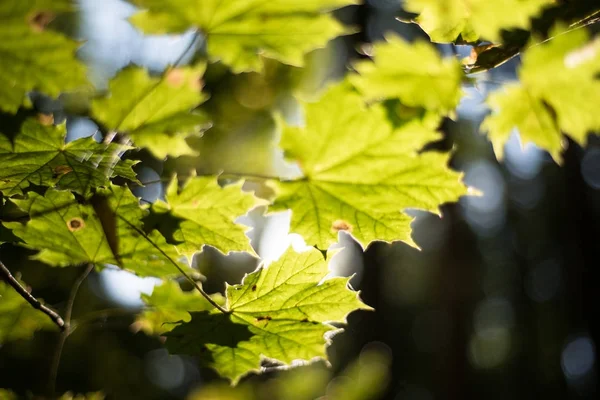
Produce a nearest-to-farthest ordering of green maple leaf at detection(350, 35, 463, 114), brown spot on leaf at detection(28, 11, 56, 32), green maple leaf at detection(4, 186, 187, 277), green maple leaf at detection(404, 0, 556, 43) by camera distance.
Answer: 1. brown spot on leaf at detection(28, 11, 56, 32)
2. green maple leaf at detection(404, 0, 556, 43)
3. green maple leaf at detection(350, 35, 463, 114)
4. green maple leaf at detection(4, 186, 187, 277)

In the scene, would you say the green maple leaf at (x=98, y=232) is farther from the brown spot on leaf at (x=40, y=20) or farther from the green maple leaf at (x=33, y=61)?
the brown spot on leaf at (x=40, y=20)

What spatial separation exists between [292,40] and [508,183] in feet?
63.8

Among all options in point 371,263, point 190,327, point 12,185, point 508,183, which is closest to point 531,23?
point 190,327

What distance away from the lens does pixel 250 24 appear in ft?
3.82

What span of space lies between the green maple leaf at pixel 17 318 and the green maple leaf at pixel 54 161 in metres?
0.76

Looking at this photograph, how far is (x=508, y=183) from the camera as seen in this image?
18.7 metres

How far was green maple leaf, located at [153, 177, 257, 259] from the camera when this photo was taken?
1400 mm

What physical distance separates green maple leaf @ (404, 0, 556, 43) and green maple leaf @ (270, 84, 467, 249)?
0.97 feet

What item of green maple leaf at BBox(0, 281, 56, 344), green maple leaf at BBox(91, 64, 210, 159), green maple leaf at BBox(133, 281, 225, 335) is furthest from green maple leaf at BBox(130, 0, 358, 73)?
Result: green maple leaf at BBox(0, 281, 56, 344)

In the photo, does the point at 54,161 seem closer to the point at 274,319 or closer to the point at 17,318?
the point at 274,319

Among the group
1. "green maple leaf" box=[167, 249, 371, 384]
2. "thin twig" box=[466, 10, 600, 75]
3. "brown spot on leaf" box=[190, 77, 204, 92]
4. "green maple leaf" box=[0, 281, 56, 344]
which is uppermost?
"thin twig" box=[466, 10, 600, 75]

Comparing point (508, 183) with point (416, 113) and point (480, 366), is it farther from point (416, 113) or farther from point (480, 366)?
point (416, 113)

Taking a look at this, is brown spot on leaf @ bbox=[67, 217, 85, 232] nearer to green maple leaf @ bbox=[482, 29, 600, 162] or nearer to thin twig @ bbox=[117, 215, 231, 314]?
thin twig @ bbox=[117, 215, 231, 314]

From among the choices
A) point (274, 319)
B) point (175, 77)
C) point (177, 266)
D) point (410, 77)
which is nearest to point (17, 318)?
point (177, 266)
